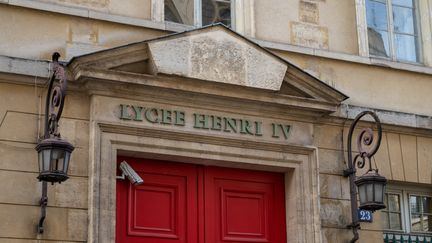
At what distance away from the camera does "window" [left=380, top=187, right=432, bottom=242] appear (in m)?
11.1

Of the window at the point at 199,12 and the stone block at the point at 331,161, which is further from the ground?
the window at the point at 199,12

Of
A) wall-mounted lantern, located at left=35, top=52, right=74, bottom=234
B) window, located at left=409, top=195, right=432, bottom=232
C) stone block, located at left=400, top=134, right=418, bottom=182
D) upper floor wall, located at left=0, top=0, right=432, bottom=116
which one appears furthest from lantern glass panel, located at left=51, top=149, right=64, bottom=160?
window, located at left=409, top=195, right=432, bottom=232

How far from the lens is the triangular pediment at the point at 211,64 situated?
9422mm

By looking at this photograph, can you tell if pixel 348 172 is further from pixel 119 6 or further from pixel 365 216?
pixel 119 6

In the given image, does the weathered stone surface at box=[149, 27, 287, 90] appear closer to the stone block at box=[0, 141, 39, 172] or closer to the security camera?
the security camera

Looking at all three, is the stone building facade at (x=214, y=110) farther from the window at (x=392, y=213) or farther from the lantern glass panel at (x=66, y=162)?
the lantern glass panel at (x=66, y=162)

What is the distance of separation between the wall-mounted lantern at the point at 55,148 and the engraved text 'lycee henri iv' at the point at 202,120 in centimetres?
96

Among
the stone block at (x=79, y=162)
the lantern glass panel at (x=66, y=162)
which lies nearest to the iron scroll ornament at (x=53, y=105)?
the lantern glass panel at (x=66, y=162)

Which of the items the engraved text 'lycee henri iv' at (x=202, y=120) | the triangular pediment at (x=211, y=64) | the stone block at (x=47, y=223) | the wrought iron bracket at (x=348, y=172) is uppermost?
the triangular pediment at (x=211, y=64)

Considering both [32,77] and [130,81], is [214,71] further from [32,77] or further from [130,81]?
[32,77]

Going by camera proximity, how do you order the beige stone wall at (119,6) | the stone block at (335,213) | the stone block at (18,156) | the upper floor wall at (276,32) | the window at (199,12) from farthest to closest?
1. the window at (199,12)
2. the stone block at (335,213)
3. the beige stone wall at (119,6)
4. the upper floor wall at (276,32)
5. the stone block at (18,156)

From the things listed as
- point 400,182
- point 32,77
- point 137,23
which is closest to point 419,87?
point 400,182

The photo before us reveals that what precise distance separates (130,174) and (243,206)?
149cm

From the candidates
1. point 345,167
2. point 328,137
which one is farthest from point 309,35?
point 345,167
